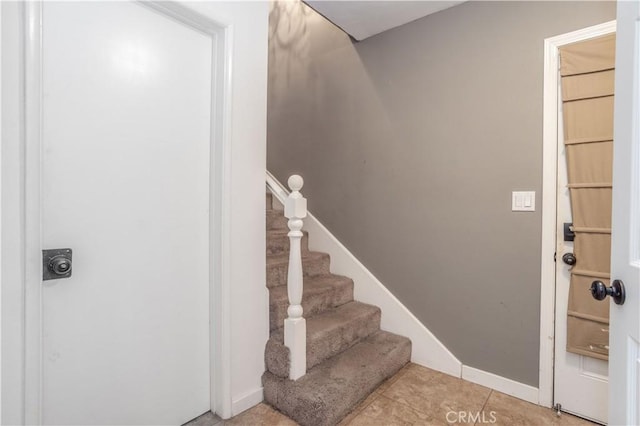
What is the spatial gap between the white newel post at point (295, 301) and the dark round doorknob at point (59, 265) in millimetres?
958

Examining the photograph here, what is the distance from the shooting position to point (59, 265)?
1.12m

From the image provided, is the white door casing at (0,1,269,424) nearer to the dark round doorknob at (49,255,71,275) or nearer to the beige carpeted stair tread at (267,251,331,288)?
the dark round doorknob at (49,255,71,275)

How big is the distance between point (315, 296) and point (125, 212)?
1304 mm

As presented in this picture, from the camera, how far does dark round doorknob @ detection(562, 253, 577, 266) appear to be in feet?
5.38

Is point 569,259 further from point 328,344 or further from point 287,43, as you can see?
point 287,43

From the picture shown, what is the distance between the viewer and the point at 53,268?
1.11 meters

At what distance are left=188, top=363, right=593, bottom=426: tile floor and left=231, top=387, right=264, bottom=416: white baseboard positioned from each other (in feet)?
0.09

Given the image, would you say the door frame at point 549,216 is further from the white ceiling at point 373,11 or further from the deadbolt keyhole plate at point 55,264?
the deadbolt keyhole plate at point 55,264

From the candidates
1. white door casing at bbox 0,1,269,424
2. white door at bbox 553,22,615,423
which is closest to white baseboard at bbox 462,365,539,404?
white door at bbox 553,22,615,423

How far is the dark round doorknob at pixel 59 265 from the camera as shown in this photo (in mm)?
1110

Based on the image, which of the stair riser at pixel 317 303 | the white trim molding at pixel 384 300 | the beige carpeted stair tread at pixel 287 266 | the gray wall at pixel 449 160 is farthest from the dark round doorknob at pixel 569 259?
the beige carpeted stair tread at pixel 287 266

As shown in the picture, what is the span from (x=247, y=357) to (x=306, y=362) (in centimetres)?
34

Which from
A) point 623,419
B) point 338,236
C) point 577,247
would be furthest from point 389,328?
point 623,419

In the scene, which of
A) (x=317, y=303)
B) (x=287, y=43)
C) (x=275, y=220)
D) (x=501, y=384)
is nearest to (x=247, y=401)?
(x=317, y=303)
